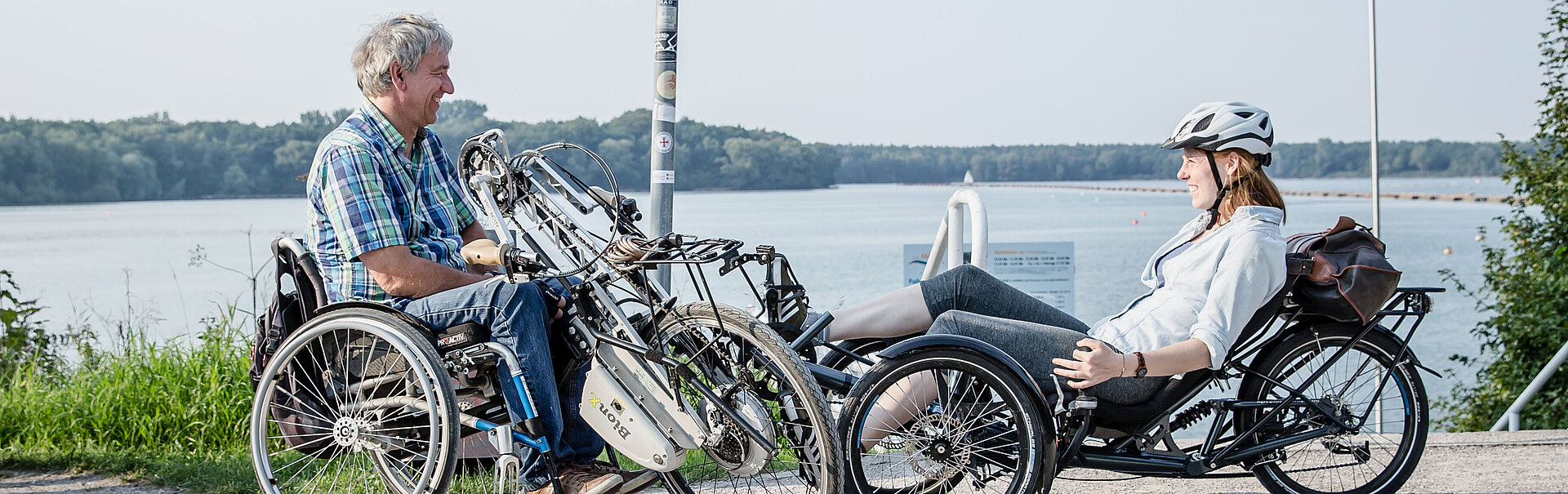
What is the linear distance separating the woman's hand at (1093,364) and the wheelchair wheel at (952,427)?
11 centimetres

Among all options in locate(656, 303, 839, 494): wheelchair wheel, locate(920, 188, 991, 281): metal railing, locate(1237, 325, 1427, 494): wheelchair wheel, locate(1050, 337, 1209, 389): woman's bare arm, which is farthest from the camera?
locate(920, 188, 991, 281): metal railing

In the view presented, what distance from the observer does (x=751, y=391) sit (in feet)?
8.58

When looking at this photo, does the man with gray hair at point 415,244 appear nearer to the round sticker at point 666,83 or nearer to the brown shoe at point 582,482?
the brown shoe at point 582,482

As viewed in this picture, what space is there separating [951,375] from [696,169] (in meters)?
13.3

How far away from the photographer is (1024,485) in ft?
9.16

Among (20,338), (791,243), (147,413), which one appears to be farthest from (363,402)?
(791,243)

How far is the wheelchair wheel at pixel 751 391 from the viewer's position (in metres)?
2.52

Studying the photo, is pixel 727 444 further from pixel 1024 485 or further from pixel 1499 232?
pixel 1499 232

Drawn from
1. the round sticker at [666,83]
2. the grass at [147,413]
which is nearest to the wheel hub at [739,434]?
the grass at [147,413]

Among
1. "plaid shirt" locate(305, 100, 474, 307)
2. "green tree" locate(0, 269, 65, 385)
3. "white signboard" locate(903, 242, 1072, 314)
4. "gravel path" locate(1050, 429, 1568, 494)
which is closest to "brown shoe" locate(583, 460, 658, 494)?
"plaid shirt" locate(305, 100, 474, 307)

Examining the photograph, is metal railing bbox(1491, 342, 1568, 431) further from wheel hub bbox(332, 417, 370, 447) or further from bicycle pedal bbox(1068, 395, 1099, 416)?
wheel hub bbox(332, 417, 370, 447)

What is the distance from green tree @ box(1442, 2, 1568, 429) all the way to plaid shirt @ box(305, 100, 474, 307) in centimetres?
648

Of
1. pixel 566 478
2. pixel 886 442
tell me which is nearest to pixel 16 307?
pixel 566 478

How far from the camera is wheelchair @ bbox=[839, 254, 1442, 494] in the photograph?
9.01ft
